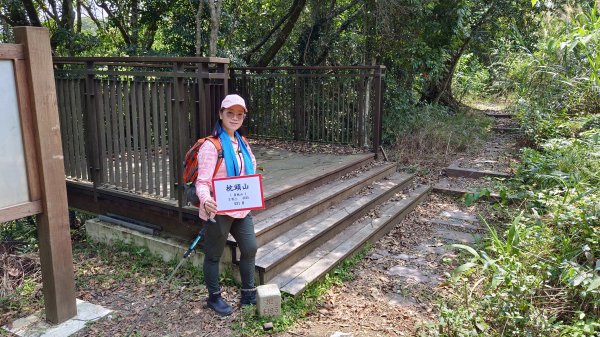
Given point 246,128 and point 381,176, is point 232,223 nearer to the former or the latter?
point 381,176

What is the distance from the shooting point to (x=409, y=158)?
816 centimetres

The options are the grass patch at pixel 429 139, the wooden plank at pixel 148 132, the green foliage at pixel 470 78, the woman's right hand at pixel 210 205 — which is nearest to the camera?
the woman's right hand at pixel 210 205

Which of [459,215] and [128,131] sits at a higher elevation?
[128,131]

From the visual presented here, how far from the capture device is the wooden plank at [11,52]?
114 inches

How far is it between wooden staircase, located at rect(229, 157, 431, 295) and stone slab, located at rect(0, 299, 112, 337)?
1.15 m

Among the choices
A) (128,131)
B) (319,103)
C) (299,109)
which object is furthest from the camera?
(299,109)

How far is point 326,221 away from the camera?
500 centimetres

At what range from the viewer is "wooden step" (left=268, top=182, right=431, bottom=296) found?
3904 mm

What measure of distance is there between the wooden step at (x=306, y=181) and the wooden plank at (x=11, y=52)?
248 centimetres

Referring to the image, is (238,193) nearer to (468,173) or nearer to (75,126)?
(75,126)

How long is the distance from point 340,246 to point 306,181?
3.46 ft

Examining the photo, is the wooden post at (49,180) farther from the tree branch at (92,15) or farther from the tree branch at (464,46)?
the tree branch at (464,46)

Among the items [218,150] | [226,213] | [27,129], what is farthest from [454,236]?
[27,129]

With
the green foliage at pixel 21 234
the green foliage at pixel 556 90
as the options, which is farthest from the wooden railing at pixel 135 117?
the green foliage at pixel 556 90
